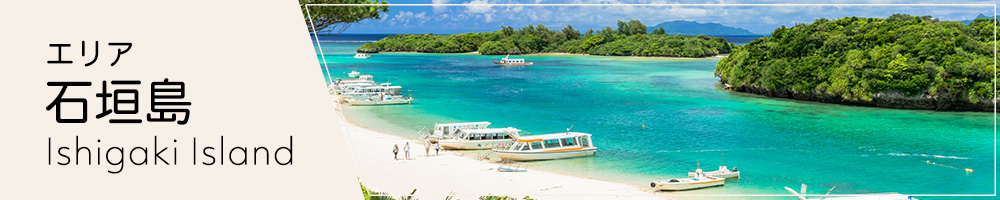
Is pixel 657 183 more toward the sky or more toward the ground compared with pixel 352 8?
more toward the ground

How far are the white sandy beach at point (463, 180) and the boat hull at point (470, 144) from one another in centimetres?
49

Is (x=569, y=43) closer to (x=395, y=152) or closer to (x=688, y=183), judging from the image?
(x=395, y=152)

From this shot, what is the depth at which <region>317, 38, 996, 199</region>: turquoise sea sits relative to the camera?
47.1ft

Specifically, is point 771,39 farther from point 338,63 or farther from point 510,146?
point 338,63

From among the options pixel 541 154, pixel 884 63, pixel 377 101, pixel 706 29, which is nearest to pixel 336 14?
pixel 541 154

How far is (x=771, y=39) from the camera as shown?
30750 mm

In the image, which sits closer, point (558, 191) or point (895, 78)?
point (558, 191)

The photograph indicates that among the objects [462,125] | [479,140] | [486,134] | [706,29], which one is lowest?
[479,140]

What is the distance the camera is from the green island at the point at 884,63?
77.9ft

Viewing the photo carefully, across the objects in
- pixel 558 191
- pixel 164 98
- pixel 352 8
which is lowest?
pixel 558 191

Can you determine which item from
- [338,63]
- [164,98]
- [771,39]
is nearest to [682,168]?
[164,98]

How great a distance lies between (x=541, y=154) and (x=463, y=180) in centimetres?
261

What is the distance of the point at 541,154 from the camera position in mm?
15312

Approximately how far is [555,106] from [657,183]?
1432cm
